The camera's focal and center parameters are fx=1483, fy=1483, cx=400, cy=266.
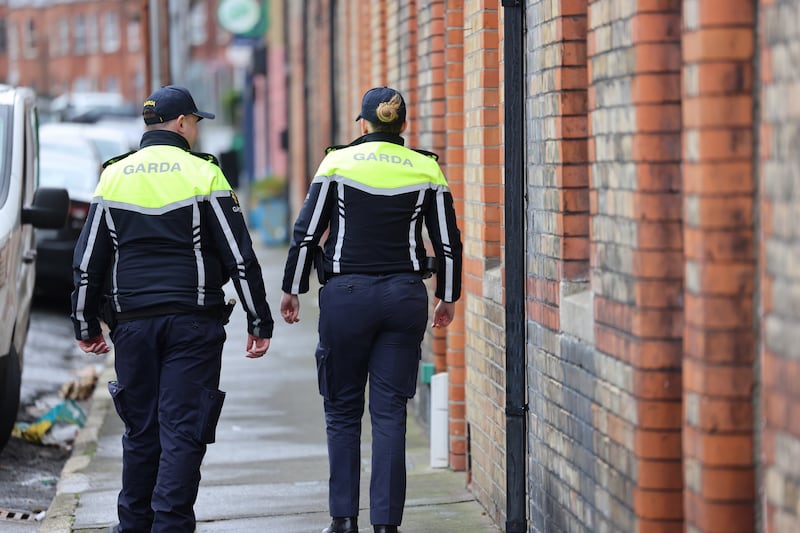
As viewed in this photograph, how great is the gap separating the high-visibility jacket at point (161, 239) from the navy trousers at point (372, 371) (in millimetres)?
Answer: 435

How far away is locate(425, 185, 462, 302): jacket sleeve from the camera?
19.8ft

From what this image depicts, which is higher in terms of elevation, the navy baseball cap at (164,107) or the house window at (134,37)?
the house window at (134,37)

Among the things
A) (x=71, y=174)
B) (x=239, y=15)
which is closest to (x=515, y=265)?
(x=71, y=174)

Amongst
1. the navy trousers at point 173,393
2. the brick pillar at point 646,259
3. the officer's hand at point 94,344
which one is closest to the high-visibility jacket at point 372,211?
the navy trousers at point 173,393

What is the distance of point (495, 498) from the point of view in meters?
6.59

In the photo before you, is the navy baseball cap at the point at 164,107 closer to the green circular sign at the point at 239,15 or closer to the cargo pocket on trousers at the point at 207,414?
the cargo pocket on trousers at the point at 207,414

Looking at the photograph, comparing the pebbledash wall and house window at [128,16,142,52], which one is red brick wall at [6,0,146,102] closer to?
house window at [128,16,142,52]

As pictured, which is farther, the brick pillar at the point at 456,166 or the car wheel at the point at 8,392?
the car wheel at the point at 8,392

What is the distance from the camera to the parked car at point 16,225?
27.6ft

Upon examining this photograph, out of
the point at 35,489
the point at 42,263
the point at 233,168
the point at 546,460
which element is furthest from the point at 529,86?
the point at 233,168

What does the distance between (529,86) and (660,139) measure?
1.65 meters

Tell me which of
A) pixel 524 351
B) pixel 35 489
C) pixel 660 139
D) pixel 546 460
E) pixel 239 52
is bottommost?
pixel 35 489

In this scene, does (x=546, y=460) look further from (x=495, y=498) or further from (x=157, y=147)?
(x=157, y=147)

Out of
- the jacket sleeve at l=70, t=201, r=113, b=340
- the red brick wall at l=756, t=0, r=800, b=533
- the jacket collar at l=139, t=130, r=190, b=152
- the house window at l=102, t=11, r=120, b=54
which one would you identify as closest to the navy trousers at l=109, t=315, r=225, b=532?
the jacket sleeve at l=70, t=201, r=113, b=340
